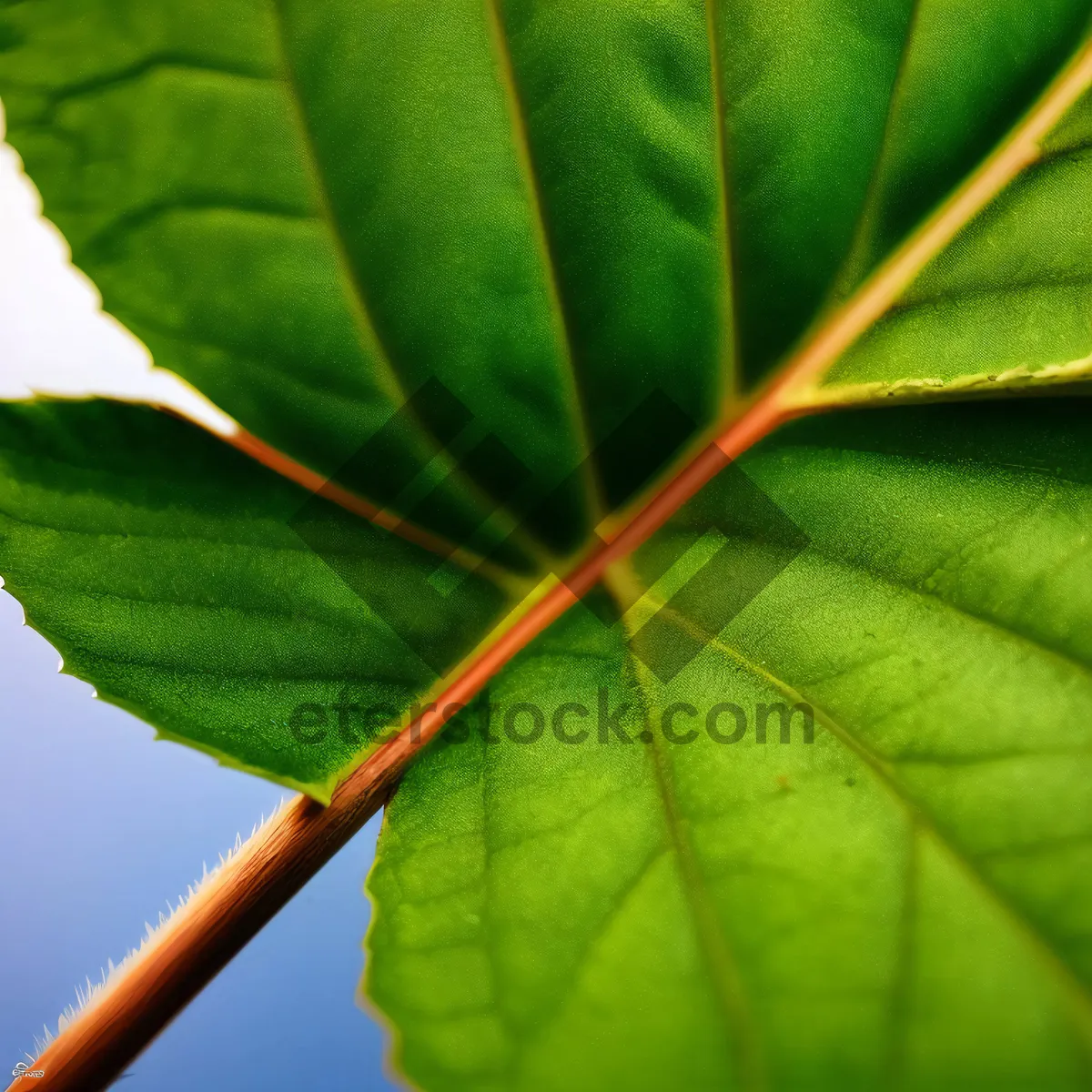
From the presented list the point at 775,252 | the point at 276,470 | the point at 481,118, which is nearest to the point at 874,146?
the point at 775,252

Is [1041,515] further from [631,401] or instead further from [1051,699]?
[631,401]

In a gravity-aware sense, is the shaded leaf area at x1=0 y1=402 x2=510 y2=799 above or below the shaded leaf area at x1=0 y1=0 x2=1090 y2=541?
below

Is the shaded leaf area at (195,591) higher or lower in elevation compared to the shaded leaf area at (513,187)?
lower

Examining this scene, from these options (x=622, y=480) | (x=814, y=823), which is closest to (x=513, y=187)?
(x=622, y=480)
